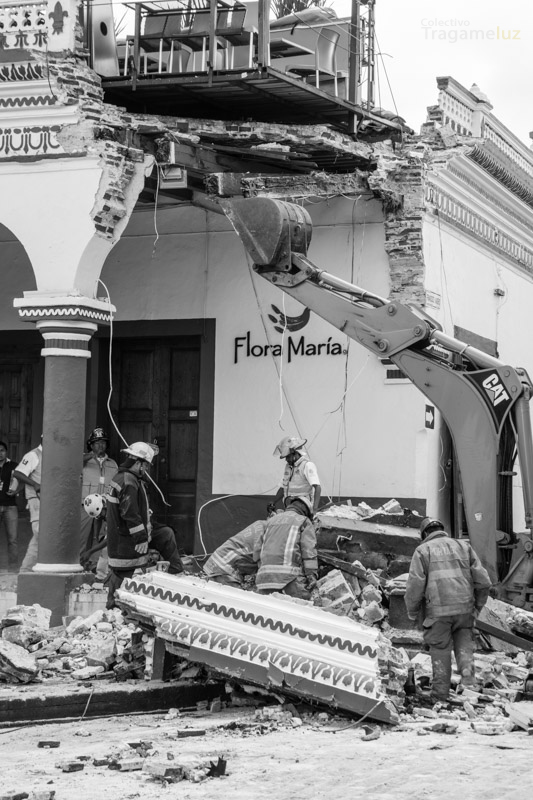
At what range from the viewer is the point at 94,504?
41.6 ft

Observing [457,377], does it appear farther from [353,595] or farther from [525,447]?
[353,595]

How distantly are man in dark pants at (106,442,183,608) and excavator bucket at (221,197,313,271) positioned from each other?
8.81ft

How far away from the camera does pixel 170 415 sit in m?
14.9

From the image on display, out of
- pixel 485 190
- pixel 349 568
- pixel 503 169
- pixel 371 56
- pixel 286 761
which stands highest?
pixel 371 56

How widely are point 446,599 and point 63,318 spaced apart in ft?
16.0

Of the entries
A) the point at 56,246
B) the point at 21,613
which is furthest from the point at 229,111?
the point at 21,613

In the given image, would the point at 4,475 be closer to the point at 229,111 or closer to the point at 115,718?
the point at 229,111

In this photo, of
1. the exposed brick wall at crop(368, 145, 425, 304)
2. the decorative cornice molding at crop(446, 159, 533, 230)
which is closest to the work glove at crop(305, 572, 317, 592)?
the exposed brick wall at crop(368, 145, 425, 304)

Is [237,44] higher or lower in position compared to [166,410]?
higher

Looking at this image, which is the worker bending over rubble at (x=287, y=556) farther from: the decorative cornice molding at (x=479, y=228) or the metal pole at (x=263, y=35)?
the decorative cornice molding at (x=479, y=228)

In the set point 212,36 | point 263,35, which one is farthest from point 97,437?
point 263,35

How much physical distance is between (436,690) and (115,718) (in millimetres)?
2347

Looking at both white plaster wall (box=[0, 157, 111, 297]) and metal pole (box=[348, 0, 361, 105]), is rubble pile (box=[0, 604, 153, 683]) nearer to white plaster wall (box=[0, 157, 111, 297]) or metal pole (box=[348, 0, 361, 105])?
white plaster wall (box=[0, 157, 111, 297])

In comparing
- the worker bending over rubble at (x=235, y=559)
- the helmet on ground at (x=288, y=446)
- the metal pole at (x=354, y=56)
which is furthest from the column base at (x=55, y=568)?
the metal pole at (x=354, y=56)
